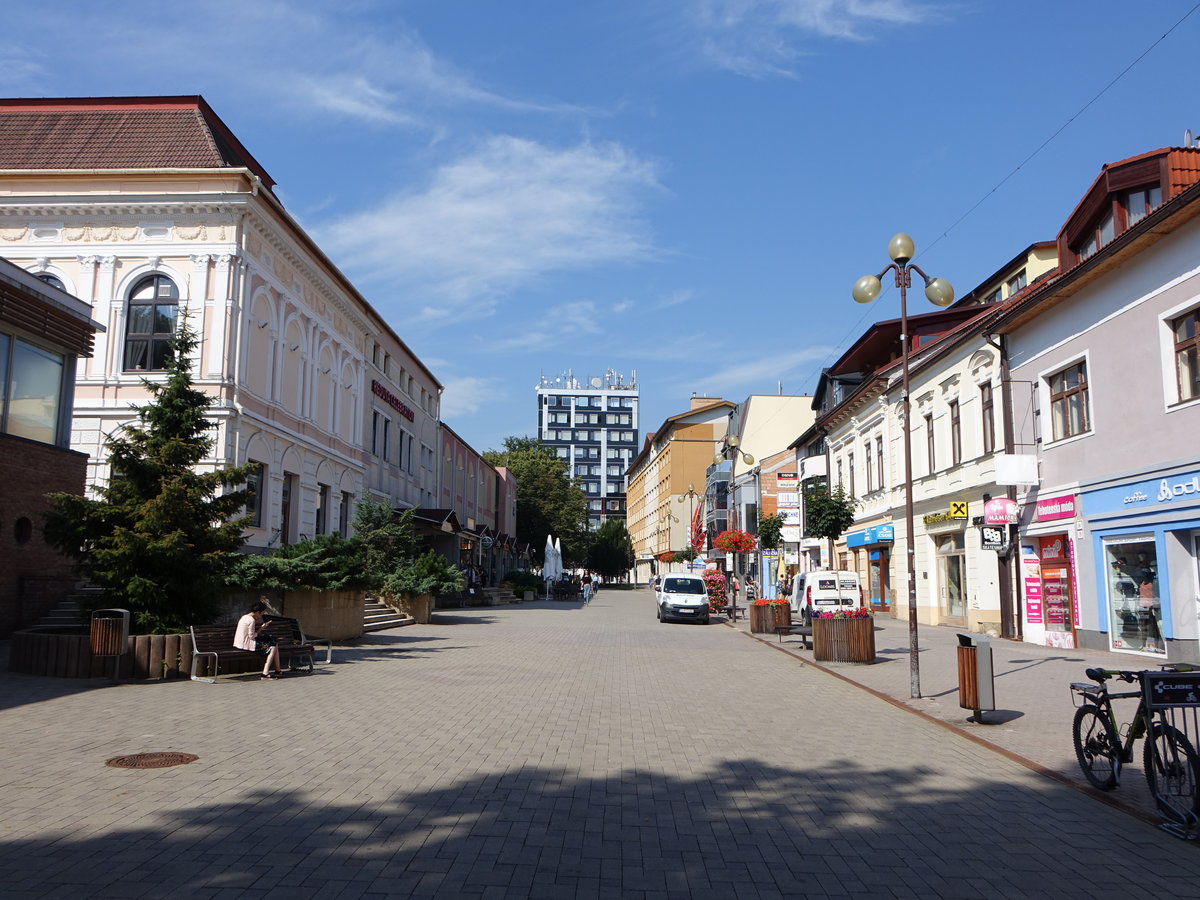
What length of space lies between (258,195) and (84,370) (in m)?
6.35

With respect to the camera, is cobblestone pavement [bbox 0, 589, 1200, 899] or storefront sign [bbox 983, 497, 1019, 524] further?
storefront sign [bbox 983, 497, 1019, 524]

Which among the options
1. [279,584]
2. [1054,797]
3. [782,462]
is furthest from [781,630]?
[782,462]

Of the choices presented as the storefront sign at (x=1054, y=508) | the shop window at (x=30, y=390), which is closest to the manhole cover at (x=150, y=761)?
the shop window at (x=30, y=390)

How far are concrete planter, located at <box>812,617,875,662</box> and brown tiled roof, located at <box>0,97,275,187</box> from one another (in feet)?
62.6

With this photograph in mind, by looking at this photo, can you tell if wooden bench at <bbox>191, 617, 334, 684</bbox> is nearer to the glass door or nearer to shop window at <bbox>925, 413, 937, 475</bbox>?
the glass door

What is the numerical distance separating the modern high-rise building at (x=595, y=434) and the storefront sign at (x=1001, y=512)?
474ft

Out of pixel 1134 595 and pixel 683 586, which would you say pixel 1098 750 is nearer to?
pixel 1134 595

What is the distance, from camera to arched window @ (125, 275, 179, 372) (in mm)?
24406

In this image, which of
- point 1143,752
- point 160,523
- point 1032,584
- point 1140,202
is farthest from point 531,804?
point 1032,584

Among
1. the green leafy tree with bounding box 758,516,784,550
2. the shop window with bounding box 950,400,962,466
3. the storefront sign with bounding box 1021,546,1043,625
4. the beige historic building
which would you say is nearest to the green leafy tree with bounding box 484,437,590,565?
the green leafy tree with bounding box 758,516,784,550

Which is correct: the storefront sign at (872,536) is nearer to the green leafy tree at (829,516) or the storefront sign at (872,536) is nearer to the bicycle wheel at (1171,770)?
the green leafy tree at (829,516)

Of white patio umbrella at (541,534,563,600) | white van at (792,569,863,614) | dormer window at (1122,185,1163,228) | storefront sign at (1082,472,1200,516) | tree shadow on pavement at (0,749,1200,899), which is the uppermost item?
dormer window at (1122,185,1163,228)

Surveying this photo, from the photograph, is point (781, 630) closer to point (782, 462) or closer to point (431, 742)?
point (431, 742)

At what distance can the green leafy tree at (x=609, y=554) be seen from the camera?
10594cm
